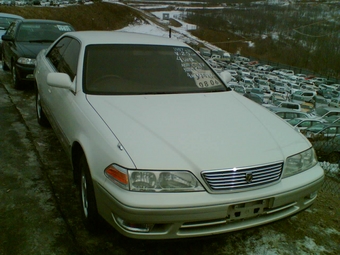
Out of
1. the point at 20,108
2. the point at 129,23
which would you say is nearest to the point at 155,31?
the point at 129,23

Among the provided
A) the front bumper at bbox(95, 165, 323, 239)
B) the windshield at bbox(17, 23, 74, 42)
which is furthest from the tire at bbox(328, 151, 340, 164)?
the windshield at bbox(17, 23, 74, 42)

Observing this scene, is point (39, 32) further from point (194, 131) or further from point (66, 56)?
point (194, 131)

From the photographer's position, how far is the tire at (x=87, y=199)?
7.63 feet

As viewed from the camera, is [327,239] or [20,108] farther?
[20,108]

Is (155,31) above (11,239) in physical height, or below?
below

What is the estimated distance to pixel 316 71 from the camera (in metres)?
68.1

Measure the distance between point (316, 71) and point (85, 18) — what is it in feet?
151

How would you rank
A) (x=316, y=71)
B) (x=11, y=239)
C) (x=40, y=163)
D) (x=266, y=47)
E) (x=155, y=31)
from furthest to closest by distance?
(x=266, y=47)
(x=155, y=31)
(x=316, y=71)
(x=40, y=163)
(x=11, y=239)

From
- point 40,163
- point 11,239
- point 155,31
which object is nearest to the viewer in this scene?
point 11,239

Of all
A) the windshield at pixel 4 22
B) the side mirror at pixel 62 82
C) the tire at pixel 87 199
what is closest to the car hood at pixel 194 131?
the side mirror at pixel 62 82

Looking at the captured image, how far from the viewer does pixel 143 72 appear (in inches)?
128

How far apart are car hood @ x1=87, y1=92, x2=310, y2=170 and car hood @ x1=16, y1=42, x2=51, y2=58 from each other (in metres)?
4.15

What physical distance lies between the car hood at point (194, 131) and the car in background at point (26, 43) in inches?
156

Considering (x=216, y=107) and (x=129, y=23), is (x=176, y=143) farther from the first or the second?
(x=129, y=23)
